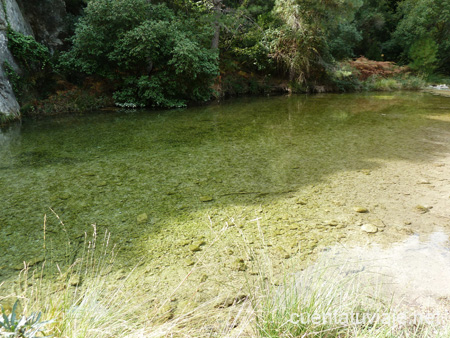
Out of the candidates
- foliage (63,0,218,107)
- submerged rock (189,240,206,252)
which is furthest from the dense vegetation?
submerged rock (189,240,206,252)

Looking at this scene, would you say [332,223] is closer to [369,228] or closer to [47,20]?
[369,228]

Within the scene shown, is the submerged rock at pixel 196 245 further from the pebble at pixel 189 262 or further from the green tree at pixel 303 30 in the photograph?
the green tree at pixel 303 30

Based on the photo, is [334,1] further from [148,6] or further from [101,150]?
[101,150]

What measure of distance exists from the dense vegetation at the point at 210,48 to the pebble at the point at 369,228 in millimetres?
7045

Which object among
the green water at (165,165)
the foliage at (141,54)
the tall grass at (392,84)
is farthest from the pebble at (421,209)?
Result: the tall grass at (392,84)

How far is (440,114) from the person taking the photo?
6.94 metres

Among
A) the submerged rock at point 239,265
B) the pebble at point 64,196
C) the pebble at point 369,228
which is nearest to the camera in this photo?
the submerged rock at point 239,265

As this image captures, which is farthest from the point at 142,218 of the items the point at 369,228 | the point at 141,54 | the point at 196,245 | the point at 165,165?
the point at 141,54

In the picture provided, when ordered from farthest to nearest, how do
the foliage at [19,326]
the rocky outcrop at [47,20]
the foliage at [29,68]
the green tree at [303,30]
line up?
1. the green tree at [303,30]
2. the rocky outcrop at [47,20]
3. the foliage at [29,68]
4. the foliage at [19,326]

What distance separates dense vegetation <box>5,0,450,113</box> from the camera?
799 cm

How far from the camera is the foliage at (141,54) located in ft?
25.8

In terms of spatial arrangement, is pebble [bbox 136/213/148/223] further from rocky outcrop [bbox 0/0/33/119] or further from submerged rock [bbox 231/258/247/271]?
rocky outcrop [bbox 0/0/33/119]

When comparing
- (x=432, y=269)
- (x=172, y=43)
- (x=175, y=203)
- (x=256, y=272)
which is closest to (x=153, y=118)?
(x=172, y=43)

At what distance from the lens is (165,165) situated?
A: 369 centimetres
